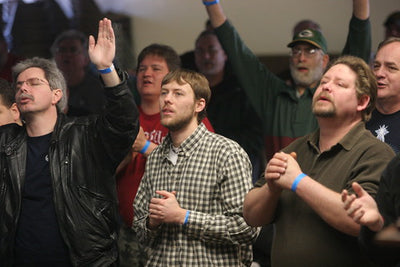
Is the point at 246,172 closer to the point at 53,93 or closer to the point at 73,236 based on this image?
the point at 73,236

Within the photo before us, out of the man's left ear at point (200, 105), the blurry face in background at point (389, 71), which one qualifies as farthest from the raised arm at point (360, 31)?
the man's left ear at point (200, 105)

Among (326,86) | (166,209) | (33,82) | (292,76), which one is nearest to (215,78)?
(292,76)

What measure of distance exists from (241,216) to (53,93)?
1.15 m

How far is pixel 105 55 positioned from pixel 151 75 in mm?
730

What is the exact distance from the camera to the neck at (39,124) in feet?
11.0

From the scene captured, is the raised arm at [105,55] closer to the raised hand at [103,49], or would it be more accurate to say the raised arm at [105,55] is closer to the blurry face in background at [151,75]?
the raised hand at [103,49]

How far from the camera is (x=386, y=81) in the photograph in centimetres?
330

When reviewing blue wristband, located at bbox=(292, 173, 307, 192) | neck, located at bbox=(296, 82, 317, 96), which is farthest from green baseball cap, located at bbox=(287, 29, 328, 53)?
blue wristband, located at bbox=(292, 173, 307, 192)

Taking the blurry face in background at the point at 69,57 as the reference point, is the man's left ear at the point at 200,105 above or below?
below

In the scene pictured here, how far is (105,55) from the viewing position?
3137 mm

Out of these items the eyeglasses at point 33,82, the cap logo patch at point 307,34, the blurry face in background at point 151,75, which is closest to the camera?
Answer: the eyeglasses at point 33,82

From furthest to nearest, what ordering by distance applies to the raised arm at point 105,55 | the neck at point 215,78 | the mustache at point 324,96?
the neck at point 215,78 < the raised arm at point 105,55 < the mustache at point 324,96

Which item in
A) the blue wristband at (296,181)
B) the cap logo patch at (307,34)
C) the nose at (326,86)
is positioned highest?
the cap logo patch at (307,34)

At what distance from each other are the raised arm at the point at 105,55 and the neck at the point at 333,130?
0.96 m
